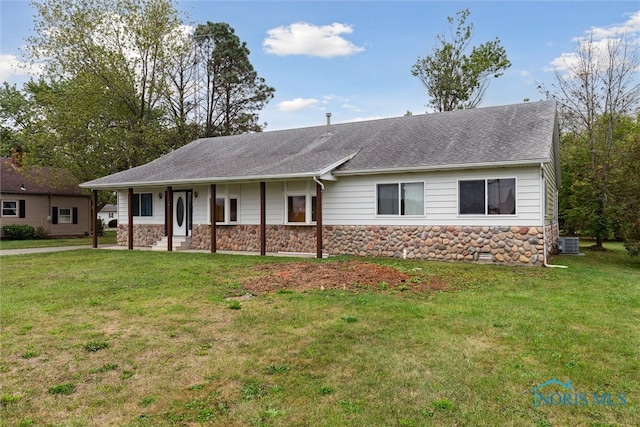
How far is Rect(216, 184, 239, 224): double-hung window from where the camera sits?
49.2 feet

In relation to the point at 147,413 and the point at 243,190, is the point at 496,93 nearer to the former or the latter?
the point at 243,190

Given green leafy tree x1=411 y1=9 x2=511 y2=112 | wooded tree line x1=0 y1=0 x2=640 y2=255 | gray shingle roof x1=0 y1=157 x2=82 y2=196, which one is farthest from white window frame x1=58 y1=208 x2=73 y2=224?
green leafy tree x1=411 y1=9 x2=511 y2=112

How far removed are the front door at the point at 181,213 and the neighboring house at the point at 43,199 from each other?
9847 millimetres

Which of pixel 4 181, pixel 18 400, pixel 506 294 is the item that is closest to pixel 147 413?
pixel 18 400

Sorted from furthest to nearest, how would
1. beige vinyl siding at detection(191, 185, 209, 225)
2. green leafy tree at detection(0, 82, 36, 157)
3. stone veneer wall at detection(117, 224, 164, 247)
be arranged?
green leafy tree at detection(0, 82, 36, 157), stone veneer wall at detection(117, 224, 164, 247), beige vinyl siding at detection(191, 185, 209, 225)

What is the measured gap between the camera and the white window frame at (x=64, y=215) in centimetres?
2584

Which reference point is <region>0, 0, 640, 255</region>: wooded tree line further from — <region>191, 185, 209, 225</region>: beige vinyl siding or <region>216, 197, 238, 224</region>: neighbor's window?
<region>216, 197, 238, 224</region>: neighbor's window

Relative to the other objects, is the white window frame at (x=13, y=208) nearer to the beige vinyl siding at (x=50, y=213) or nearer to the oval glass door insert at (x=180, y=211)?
the beige vinyl siding at (x=50, y=213)

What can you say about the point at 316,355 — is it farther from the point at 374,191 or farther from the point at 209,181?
the point at 209,181

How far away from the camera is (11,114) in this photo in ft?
114

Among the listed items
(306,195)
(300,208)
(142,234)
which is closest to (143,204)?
(142,234)

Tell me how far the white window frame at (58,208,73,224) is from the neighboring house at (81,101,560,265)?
36.3ft

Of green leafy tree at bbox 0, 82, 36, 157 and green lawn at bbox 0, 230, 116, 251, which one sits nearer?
green lawn at bbox 0, 230, 116, 251

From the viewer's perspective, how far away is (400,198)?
40.3 feet
